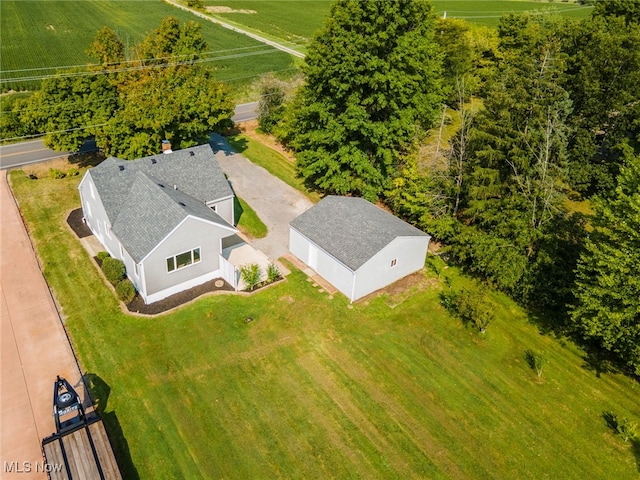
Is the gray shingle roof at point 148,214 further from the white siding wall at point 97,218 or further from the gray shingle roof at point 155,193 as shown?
the white siding wall at point 97,218

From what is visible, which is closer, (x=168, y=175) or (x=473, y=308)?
(x=473, y=308)

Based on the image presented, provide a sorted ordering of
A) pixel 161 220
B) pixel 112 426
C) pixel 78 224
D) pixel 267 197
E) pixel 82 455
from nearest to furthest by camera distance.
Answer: pixel 82 455
pixel 112 426
pixel 161 220
pixel 78 224
pixel 267 197

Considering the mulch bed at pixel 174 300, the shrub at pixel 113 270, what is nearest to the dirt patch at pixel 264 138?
the mulch bed at pixel 174 300

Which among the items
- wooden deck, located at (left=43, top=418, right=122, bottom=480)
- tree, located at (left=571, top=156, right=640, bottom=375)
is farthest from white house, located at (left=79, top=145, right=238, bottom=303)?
tree, located at (left=571, top=156, right=640, bottom=375)

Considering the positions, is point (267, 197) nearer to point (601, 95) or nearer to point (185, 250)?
point (185, 250)

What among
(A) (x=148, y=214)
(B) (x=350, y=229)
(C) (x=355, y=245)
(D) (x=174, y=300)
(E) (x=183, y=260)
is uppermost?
(A) (x=148, y=214)

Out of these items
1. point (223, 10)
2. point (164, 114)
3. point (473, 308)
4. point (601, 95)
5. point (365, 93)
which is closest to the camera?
point (473, 308)

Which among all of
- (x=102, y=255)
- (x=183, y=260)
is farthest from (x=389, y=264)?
(x=102, y=255)
